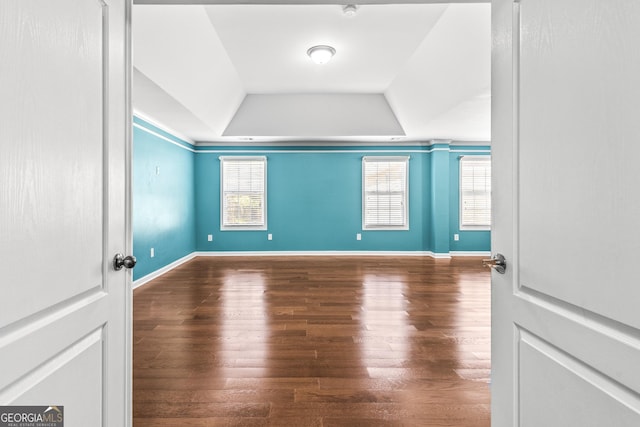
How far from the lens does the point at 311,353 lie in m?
2.40

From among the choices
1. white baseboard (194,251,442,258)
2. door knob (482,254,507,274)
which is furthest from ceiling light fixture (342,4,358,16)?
white baseboard (194,251,442,258)

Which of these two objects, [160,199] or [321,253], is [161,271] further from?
[321,253]

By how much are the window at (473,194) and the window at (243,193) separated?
4.22 m

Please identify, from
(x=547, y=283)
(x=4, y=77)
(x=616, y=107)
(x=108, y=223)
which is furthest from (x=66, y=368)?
(x=616, y=107)

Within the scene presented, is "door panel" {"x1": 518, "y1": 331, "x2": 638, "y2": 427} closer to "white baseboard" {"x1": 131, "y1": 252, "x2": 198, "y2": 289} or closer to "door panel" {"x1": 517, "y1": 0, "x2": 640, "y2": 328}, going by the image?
"door panel" {"x1": 517, "y1": 0, "x2": 640, "y2": 328}

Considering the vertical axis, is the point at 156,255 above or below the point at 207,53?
below

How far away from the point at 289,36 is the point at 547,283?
11.7 ft

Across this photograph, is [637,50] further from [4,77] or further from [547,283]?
[4,77]

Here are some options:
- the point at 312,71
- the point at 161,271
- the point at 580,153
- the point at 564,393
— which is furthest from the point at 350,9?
the point at 161,271

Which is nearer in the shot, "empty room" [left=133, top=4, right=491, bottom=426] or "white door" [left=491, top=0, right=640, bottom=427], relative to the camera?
"white door" [left=491, top=0, right=640, bottom=427]

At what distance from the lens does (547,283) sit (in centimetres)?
93

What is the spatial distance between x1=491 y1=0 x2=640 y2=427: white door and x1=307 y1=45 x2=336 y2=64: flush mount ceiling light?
9.50 feet

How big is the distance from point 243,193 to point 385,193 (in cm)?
303

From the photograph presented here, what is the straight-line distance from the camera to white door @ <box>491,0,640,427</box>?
0.69 metres
